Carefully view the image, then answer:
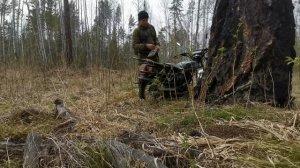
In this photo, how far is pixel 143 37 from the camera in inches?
281

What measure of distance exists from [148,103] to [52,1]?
108 ft

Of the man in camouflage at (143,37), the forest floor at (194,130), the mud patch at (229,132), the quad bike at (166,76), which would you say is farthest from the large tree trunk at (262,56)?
the man in camouflage at (143,37)

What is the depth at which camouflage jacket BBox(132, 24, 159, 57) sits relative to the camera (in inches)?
276

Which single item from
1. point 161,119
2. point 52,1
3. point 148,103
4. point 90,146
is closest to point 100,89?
point 148,103

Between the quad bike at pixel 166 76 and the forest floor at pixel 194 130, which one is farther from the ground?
the quad bike at pixel 166 76

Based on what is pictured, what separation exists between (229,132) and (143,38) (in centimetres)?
416

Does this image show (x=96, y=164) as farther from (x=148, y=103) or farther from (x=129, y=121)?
(x=148, y=103)

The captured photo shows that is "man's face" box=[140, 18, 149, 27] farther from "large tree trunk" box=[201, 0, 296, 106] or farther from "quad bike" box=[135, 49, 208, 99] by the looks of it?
"large tree trunk" box=[201, 0, 296, 106]

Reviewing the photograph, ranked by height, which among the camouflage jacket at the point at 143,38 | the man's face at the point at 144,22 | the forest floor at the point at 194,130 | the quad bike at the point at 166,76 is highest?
the man's face at the point at 144,22

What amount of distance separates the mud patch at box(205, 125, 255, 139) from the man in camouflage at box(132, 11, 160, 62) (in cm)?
363

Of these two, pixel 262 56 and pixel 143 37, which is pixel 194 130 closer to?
pixel 262 56

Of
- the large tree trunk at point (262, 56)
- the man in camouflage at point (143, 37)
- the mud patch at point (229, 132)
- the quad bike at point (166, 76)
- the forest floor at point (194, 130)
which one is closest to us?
the forest floor at point (194, 130)

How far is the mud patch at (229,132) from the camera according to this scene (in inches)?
122

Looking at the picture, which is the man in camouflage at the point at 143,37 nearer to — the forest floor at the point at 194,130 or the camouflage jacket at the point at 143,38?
the camouflage jacket at the point at 143,38
